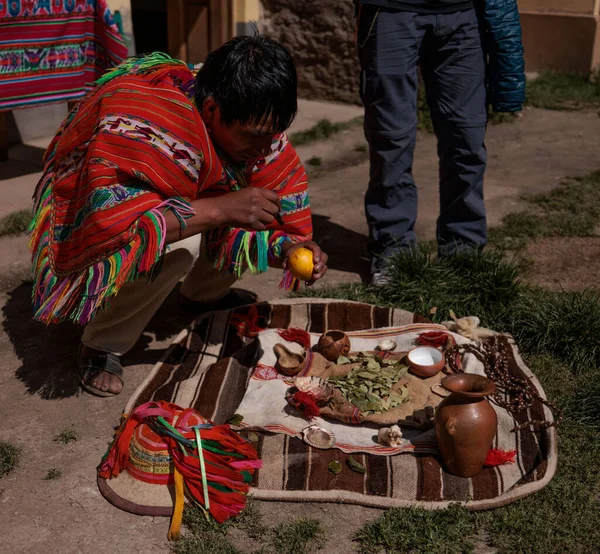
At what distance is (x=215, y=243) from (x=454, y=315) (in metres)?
1.29

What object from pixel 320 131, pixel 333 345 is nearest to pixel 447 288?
pixel 333 345

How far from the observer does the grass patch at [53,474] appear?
→ 9.45 feet

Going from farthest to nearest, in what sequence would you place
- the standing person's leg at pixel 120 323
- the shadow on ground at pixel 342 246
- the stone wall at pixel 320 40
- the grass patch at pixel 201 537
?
the stone wall at pixel 320 40 → the shadow on ground at pixel 342 246 → the standing person's leg at pixel 120 323 → the grass patch at pixel 201 537

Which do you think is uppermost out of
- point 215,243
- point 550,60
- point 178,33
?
point 215,243

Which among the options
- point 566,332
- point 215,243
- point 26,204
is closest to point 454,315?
point 566,332

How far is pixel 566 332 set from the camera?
3.66m

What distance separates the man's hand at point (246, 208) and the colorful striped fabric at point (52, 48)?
2.80 metres

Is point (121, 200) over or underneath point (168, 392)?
over

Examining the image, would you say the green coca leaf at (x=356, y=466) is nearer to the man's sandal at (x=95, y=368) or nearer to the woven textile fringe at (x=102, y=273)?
the woven textile fringe at (x=102, y=273)

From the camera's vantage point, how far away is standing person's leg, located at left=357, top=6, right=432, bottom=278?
4078 millimetres

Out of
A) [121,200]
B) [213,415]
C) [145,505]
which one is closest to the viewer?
A: [145,505]

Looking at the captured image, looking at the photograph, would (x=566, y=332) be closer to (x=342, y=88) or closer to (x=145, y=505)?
(x=145, y=505)

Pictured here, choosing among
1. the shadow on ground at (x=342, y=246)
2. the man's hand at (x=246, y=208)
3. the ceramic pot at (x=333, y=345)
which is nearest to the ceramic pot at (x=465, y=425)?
the ceramic pot at (x=333, y=345)

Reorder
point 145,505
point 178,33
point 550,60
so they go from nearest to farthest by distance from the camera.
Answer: point 145,505 < point 178,33 < point 550,60
